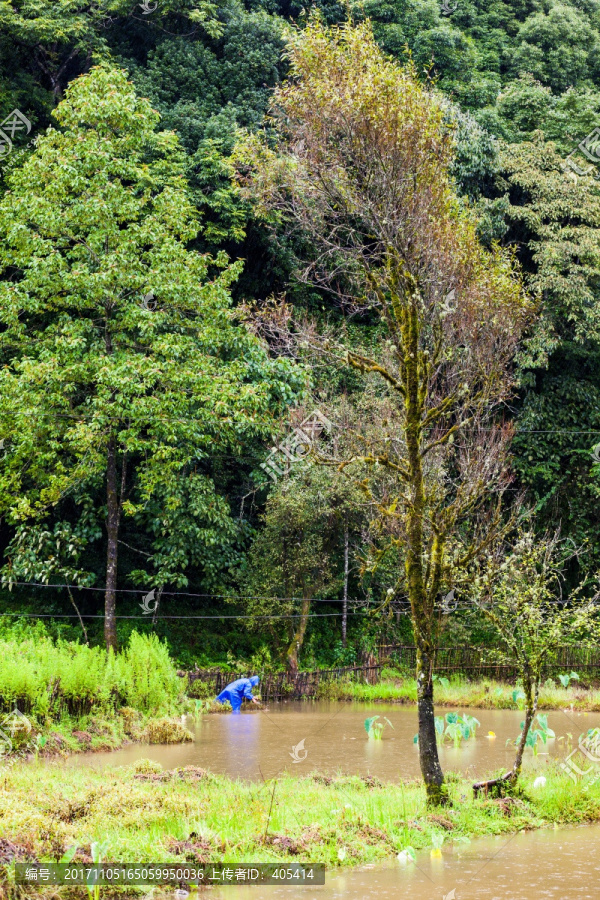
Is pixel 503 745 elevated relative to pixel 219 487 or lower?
lower

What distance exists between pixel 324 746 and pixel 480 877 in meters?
5.25

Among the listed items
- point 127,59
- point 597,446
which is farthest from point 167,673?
point 127,59

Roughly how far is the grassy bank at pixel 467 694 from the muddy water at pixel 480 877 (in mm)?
8247

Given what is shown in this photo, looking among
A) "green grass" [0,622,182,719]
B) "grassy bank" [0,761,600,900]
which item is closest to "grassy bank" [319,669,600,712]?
"green grass" [0,622,182,719]

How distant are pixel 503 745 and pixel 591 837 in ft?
13.7

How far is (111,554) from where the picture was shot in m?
14.4

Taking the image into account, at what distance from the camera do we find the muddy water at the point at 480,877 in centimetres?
570

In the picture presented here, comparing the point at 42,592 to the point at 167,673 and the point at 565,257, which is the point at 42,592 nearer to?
the point at 167,673

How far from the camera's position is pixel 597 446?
696 inches

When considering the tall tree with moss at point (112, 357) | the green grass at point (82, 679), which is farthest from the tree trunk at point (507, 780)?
the tall tree with moss at point (112, 357)

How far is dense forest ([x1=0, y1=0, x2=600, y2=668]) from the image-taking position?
1424cm

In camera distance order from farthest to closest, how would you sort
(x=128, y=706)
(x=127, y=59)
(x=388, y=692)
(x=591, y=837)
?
(x=127, y=59), (x=388, y=692), (x=128, y=706), (x=591, y=837)

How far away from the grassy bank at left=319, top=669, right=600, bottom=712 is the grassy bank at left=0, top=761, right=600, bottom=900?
6.95 metres

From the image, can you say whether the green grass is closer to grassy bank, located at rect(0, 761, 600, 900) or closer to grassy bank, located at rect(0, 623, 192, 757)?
grassy bank, located at rect(0, 623, 192, 757)
